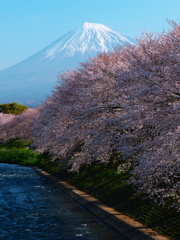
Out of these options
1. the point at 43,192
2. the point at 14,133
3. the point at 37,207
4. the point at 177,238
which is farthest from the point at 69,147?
the point at 14,133

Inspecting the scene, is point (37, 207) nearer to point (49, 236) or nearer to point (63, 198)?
point (63, 198)

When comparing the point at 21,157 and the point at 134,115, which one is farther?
the point at 21,157

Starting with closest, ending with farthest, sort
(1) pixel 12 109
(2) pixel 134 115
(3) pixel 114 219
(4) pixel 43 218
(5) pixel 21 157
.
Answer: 1. (2) pixel 134 115
2. (3) pixel 114 219
3. (4) pixel 43 218
4. (5) pixel 21 157
5. (1) pixel 12 109

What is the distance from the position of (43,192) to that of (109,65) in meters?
10.8

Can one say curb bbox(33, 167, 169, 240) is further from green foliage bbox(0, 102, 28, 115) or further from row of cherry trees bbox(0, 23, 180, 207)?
green foliage bbox(0, 102, 28, 115)

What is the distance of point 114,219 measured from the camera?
57.3ft

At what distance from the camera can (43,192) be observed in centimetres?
2658

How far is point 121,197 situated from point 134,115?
595 centimetres

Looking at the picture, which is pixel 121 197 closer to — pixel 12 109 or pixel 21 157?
pixel 21 157

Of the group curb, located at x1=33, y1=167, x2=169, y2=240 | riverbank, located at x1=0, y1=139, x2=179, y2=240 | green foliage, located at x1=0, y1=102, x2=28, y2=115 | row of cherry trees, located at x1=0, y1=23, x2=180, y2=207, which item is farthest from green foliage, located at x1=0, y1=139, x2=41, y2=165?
green foliage, located at x1=0, y1=102, x2=28, y2=115

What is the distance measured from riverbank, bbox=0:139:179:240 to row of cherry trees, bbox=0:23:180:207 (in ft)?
2.38

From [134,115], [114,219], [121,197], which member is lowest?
[114,219]

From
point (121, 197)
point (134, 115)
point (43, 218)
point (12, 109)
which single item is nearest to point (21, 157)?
point (121, 197)

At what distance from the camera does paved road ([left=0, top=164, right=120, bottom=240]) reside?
51.4ft
